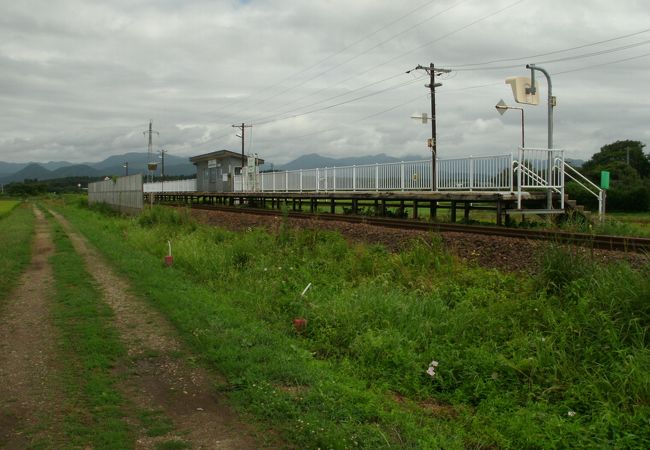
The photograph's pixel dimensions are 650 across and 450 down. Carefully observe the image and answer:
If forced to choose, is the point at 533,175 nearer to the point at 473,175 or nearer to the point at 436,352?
the point at 473,175

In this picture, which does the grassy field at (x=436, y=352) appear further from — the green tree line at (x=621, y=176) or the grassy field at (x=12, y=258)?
the green tree line at (x=621, y=176)

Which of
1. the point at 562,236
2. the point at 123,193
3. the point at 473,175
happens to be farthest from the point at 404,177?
the point at 123,193

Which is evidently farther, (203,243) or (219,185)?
(219,185)

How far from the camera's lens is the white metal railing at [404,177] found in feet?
53.2

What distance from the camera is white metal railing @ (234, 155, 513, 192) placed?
1622cm

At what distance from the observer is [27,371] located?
5.45m

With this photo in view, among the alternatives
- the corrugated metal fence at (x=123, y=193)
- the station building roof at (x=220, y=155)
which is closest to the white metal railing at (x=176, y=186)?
the station building roof at (x=220, y=155)

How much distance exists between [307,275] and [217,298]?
1.79 metres

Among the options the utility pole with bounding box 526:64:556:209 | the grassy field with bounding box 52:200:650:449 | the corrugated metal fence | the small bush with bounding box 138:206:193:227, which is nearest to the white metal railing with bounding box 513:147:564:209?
the utility pole with bounding box 526:64:556:209

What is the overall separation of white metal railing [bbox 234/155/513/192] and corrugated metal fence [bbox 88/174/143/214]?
7.52 meters

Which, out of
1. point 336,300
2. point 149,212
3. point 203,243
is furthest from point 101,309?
point 149,212

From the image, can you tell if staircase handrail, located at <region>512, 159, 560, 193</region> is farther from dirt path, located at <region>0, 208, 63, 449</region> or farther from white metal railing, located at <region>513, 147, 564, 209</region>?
dirt path, located at <region>0, 208, 63, 449</region>

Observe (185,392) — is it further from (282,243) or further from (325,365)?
(282,243)

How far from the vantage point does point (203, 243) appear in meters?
14.9
